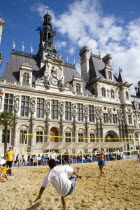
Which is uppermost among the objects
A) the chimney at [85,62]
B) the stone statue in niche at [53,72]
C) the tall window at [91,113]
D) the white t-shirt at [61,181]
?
the chimney at [85,62]

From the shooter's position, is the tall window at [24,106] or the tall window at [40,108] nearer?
the tall window at [24,106]

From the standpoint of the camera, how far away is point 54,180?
4.27 meters

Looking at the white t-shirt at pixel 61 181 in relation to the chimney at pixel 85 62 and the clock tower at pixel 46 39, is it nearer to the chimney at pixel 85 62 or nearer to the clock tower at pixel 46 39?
the clock tower at pixel 46 39

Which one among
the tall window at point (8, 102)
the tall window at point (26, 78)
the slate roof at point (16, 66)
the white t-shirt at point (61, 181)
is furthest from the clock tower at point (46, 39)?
the white t-shirt at point (61, 181)

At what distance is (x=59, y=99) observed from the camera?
27344mm

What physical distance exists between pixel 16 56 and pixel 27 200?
2823cm

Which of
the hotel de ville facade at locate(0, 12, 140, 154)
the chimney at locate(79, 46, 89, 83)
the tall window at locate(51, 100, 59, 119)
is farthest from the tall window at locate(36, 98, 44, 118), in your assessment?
the chimney at locate(79, 46, 89, 83)

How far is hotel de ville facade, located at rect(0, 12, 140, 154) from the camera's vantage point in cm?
2395

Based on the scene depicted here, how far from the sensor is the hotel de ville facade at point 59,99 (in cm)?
2395

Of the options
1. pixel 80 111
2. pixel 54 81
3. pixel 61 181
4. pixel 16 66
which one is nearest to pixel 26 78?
pixel 16 66

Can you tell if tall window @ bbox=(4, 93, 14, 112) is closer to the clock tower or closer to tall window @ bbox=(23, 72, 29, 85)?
tall window @ bbox=(23, 72, 29, 85)

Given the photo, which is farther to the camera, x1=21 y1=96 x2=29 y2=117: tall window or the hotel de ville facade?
x1=21 y1=96 x2=29 y2=117: tall window

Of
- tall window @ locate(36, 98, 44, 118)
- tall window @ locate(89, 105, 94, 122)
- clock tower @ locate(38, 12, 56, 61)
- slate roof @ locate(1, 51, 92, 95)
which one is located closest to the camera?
tall window @ locate(36, 98, 44, 118)

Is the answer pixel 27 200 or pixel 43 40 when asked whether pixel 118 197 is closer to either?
pixel 27 200
